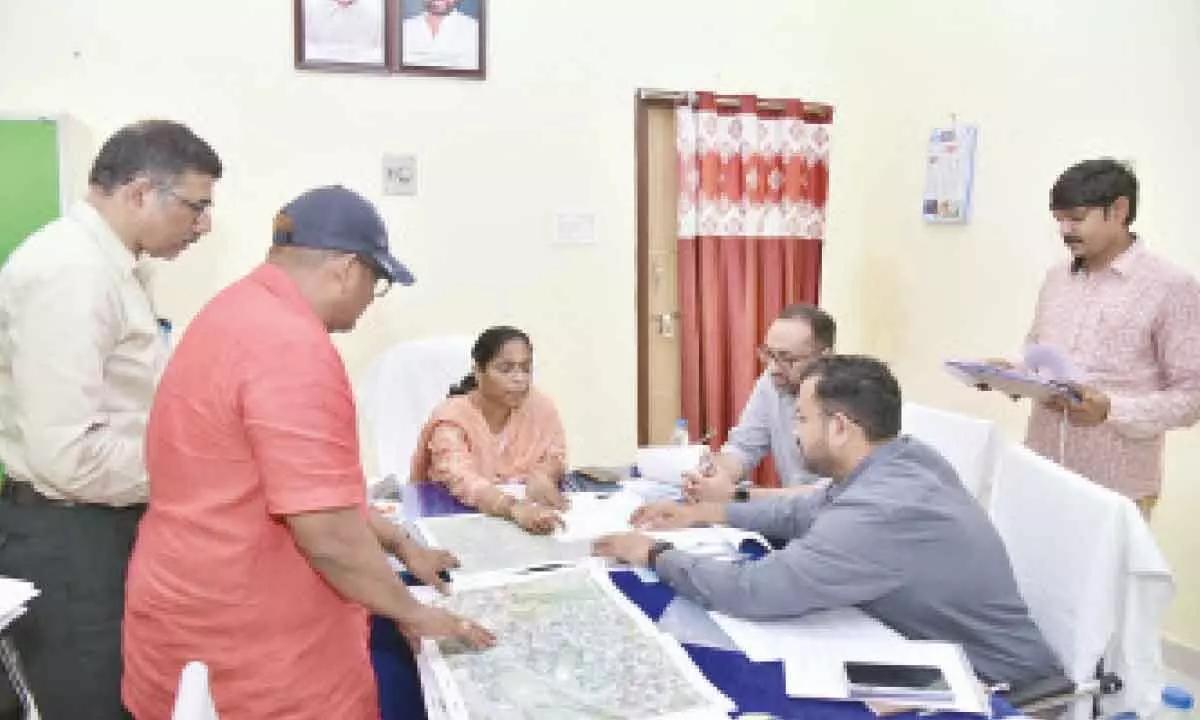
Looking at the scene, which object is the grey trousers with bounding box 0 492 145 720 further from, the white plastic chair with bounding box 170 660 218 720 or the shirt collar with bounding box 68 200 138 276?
the white plastic chair with bounding box 170 660 218 720

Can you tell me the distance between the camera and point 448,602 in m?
1.51

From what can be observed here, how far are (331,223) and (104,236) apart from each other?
70 centimetres

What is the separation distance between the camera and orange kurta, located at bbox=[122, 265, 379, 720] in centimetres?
113

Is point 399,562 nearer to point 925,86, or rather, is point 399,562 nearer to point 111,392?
point 111,392

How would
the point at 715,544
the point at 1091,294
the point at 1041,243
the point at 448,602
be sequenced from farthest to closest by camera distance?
1. the point at 1041,243
2. the point at 1091,294
3. the point at 715,544
4. the point at 448,602

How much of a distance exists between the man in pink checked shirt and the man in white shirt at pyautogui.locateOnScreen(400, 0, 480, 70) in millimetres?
2158

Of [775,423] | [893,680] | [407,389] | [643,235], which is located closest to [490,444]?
[407,389]

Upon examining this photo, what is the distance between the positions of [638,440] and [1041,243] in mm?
1742

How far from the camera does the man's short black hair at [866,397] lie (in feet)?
5.59

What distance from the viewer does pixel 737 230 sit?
3.91m

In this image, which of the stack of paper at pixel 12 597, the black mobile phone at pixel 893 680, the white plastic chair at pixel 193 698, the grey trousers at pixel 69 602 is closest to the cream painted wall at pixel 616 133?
the grey trousers at pixel 69 602

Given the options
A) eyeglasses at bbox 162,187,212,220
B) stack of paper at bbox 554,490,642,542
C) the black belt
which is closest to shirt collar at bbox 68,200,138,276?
eyeglasses at bbox 162,187,212,220

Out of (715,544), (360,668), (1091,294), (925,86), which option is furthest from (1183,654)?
(360,668)

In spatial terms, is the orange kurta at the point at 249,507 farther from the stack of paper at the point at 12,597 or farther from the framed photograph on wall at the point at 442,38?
the framed photograph on wall at the point at 442,38
